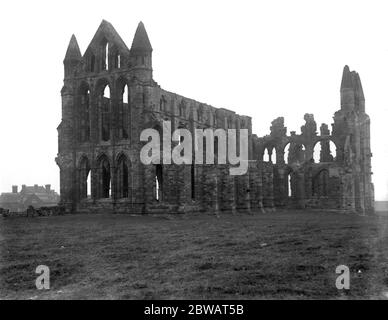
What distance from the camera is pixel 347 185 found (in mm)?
46156

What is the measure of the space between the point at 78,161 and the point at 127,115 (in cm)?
533

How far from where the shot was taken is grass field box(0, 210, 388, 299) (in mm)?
10047

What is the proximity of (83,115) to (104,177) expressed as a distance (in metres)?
5.34

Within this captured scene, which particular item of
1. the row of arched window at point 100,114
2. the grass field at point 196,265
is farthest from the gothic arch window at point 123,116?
the grass field at point 196,265

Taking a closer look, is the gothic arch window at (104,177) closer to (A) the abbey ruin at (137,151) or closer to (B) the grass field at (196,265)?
(A) the abbey ruin at (137,151)

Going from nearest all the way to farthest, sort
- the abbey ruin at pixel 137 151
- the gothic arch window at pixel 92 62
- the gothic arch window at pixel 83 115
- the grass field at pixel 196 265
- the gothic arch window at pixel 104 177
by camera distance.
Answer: the grass field at pixel 196 265, the abbey ruin at pixel 137 151, the gothic arch window at pixel 104 177, the gothic arch window at pixel 92 62, the gothic arch window at pixel 83 115

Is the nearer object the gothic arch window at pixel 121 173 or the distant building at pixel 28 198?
the gothic arch window at pixel 121 173

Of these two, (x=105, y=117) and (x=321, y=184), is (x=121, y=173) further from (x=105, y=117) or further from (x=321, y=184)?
(x=321, y=184)

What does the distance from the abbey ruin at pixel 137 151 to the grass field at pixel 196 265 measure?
53.5 ft

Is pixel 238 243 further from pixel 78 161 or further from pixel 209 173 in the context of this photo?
pixel 78 161

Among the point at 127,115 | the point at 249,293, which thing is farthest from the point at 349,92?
the point at 249,293

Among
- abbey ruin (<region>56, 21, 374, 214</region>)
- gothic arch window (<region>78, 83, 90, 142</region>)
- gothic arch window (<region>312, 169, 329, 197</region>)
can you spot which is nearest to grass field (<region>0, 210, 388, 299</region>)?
abbey ruin (<region>56, 21, 374, 214</region>)

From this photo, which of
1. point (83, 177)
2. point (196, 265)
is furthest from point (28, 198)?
point (196, 265)

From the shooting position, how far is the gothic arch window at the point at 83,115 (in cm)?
4000
